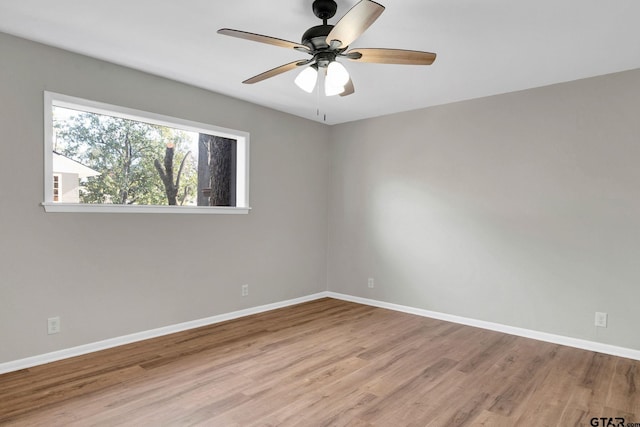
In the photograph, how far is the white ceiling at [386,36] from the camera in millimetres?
2291

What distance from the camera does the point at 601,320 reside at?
331 cm

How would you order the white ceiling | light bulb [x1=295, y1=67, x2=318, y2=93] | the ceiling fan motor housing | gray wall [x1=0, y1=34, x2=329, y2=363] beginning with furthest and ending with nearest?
gray wall [x1=0, y1=34, x2=329, y2=363]
light bulb [x1=295, y1=67, x2=318, y2=93]
the white ceiling
the ceiling fan motor housing

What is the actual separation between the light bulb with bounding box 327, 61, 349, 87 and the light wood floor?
2035 mm

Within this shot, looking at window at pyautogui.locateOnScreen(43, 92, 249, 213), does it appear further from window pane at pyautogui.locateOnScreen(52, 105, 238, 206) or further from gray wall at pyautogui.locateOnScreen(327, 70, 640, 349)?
gray wall at pyautogui.locateOnScreen(327, 70, 640, 349)

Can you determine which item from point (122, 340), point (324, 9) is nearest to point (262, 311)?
point (122, 340)

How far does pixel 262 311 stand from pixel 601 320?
3383 mm

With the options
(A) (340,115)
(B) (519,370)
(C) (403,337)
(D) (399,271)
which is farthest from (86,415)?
(A) (340,115)

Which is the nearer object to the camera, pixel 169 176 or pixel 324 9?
pixel 324 9

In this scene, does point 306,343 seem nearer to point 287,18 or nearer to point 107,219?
point 107,219

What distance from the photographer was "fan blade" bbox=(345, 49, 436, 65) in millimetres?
2186

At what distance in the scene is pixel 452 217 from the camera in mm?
4223

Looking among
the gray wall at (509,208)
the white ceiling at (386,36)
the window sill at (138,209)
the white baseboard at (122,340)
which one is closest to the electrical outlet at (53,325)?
the white baseboard at (122,340)

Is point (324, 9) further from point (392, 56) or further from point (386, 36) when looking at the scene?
point (386, 36)

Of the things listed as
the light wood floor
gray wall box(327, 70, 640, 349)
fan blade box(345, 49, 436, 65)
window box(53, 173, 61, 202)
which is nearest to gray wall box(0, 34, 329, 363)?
window box(53, 173, 61, 202)
